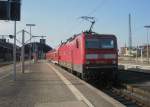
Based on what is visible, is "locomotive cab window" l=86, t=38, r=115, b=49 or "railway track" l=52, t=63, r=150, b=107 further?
"locomotive cab window" l=86, t=38, r=115, b=49

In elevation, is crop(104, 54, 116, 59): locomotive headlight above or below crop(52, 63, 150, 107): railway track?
above

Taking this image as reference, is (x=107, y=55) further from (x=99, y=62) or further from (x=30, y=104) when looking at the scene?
(x=30, y=104)

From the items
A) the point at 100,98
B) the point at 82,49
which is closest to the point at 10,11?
the point at 82,49

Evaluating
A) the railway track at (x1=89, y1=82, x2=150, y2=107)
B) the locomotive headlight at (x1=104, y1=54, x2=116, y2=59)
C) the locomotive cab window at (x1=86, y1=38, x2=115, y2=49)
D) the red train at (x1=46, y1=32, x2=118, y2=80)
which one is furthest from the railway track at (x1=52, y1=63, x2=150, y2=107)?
the locomotive cab window at (x1=86, y1=38, x2=115, y2=49)

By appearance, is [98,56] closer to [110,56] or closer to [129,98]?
[110,56]

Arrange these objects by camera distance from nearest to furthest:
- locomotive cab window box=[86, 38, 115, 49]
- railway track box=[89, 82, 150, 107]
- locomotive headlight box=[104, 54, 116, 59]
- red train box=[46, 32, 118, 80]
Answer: railway track box=[89, 82, 150, 107], red train box=[46, 32, 118, 80], locomotive headlight box=[104, 54, 116, 59], locomotive cab window box=[86, 38, 115, 49]

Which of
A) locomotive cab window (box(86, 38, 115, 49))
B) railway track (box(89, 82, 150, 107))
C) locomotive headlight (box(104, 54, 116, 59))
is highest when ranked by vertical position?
locomotive cab window (box(86, 38, 115, 49))

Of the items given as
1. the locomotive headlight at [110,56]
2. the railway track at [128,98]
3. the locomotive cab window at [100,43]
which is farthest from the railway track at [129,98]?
the locomotive cab window at [100,43]

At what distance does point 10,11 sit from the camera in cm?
2341

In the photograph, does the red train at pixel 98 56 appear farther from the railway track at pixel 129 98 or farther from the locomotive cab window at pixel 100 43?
the railway track at pixel 129 98

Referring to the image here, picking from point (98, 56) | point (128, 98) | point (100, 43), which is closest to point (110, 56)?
point (98, 56)

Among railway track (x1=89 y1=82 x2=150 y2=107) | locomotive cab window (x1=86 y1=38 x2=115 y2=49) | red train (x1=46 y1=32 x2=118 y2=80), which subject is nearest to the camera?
railway track (x1=89 y1=82 x2=150 y2=107)

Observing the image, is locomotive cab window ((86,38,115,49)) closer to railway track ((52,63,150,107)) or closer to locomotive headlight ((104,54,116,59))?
locomotive headlight ((104,54,116,59))

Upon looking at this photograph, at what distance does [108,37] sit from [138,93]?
23.9 ft
